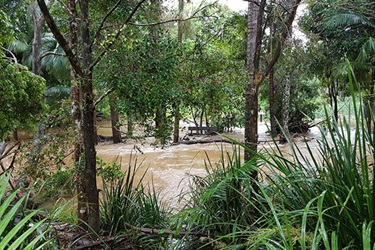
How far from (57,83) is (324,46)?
37.2 ft

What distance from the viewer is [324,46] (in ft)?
31.9

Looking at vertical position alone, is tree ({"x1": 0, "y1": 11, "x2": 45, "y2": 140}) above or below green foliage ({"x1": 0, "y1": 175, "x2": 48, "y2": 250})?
above

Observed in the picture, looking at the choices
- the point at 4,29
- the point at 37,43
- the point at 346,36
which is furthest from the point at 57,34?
the point at 346,36

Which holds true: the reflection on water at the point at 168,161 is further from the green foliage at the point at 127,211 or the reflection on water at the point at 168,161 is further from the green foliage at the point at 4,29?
the green foliage at the point at 4,29

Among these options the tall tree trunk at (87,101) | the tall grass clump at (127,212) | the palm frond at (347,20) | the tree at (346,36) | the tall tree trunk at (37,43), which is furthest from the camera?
the palm frond at (347,20)

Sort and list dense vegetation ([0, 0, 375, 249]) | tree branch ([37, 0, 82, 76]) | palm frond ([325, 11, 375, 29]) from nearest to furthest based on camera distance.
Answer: dense vegetation ([0, 0, 375, 249])
tree branch ([37, 0, 82, 76])
palm frond ([325, 11, 375, 29])

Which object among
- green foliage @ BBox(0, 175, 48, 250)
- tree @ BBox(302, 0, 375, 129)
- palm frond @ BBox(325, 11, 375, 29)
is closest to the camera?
green foliage @ BBox(0, 175, 48, 250)

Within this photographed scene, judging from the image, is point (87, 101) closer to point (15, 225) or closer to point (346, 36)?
point (15, 225)

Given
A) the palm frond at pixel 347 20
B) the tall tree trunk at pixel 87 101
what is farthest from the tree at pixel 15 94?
the palm frond at pixel 347 20

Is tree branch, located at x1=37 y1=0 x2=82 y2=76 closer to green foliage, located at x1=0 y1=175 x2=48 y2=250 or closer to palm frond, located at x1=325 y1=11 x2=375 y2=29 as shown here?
green foliage, located at x1=0 y1=175 x2=48 y2=250

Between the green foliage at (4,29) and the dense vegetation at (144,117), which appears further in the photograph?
the green foliage at (4,29)

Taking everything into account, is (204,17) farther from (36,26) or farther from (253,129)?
(36,26)

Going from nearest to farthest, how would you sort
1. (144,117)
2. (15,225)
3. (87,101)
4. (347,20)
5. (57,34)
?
1. (15,225)
2. (57,34)
3. (87,101)
4. (144,117)
5. (347,20)

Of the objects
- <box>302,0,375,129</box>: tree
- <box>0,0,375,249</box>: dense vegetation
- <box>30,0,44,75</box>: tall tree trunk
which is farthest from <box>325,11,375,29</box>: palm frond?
<box>30,0,44,75</box>: tall tree trunk
